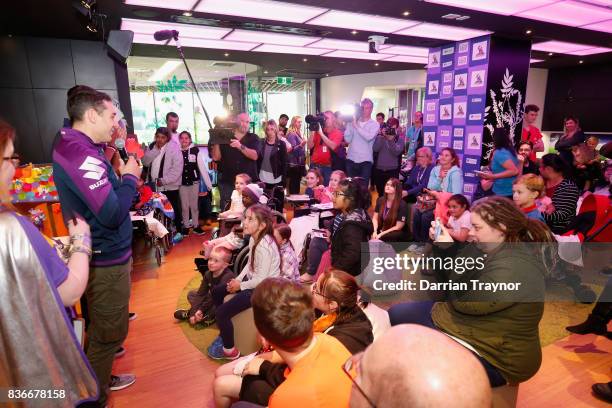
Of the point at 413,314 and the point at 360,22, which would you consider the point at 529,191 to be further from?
the point at 360,22

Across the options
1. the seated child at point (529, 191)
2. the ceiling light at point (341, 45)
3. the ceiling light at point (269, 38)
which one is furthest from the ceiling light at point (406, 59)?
the seated child at point (529, 191)

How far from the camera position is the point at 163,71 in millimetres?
10445

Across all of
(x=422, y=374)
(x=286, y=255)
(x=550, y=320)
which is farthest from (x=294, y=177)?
(x=422, y=374)

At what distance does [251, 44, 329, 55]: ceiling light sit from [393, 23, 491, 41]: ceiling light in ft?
7.59

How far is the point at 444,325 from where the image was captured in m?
1.96

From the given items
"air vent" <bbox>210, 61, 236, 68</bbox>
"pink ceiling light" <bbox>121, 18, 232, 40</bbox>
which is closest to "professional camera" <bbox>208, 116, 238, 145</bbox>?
"pink ceiling light" <bbox>121, 18, 232, 40</bbox>

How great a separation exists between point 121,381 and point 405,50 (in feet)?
25.6

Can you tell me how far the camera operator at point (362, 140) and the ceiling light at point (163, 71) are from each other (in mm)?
6356

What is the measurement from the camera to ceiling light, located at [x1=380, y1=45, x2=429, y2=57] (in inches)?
285

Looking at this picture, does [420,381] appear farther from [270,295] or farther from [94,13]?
[94,13]

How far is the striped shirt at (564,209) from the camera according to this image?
359 cm

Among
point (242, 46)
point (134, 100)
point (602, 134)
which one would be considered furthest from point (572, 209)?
point (134, 100)

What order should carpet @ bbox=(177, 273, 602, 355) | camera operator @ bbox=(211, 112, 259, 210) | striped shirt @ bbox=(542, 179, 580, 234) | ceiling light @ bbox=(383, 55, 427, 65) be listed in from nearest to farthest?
1. carpet @ bbox=(177, 273, 602, 355)
2. striped shirt @ bbox=(542, 179, 580, 234)
3. camera operator @ bbox=(211, 112, 259, 210)
4. ceiling light @ bbox=(383, 55, 427, 65)

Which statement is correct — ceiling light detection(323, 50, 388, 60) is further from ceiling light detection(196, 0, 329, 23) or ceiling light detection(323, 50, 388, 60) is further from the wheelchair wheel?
the wheelchair wheel
